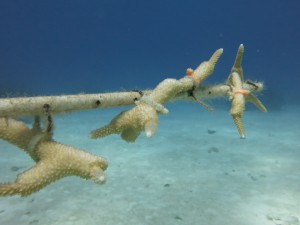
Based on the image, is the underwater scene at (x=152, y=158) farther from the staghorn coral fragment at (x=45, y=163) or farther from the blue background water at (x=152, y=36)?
the blue background water at (x=152, y=36)

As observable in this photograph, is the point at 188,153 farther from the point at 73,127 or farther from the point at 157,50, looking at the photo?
the point at 157,50

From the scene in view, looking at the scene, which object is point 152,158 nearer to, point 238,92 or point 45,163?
point 238,92

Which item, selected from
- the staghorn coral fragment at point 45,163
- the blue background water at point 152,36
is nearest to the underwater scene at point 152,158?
the staghorn coral fragment at point 45,163

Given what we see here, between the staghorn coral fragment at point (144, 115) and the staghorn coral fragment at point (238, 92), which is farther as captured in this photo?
the staghorn coral fragment at point (238, 92)

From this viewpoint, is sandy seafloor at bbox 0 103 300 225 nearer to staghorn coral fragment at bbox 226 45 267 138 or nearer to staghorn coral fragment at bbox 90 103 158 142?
staghorn coral fragment at bbox 226 45 267 138

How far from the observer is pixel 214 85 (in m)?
3.22

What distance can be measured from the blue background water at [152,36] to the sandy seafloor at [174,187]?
74.7 meters

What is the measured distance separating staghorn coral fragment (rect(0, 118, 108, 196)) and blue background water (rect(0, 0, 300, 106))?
8652 cm

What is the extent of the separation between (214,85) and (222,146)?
518 inches

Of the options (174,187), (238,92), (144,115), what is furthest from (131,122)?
(174,187)

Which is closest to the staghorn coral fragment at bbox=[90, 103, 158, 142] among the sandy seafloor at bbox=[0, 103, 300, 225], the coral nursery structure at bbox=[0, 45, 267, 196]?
the coral nursery structure at bbox=[0, 45, 267, 196]

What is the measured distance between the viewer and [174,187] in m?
9.82

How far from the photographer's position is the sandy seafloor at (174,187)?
25.8 feet

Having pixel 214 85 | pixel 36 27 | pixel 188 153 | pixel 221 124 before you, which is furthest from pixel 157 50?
pixel 214 85
